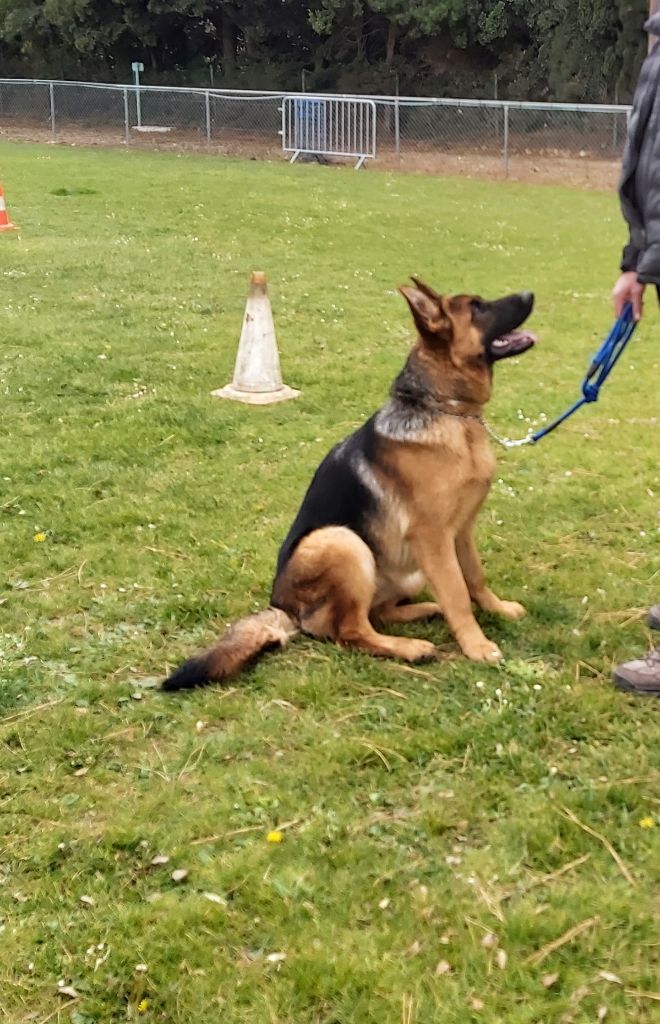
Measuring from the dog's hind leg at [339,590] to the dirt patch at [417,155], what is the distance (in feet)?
75.6

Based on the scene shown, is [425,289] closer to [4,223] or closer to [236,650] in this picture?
[236,650]

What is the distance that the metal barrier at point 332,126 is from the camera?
28.5m

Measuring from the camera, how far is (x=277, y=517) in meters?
5.66

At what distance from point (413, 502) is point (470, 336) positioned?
0.75 metres

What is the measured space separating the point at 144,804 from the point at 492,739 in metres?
1.27

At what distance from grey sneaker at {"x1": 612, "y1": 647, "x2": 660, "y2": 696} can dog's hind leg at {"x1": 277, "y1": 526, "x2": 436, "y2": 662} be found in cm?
78

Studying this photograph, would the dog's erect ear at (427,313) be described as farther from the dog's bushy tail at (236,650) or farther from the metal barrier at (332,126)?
the metal barrier at (332,126)

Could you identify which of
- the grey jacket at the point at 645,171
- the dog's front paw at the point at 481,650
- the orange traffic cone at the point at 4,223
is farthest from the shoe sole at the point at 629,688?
the orange traffic cone at the point at 4,223

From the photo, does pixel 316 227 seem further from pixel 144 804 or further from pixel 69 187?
pixel 144 804

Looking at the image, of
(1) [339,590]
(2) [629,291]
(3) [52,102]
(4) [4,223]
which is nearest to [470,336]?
(2) [629,291]

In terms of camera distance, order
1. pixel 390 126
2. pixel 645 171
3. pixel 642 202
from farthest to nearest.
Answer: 1. pixel 390 126
2. pixel 642 202
3. pixel 645 171

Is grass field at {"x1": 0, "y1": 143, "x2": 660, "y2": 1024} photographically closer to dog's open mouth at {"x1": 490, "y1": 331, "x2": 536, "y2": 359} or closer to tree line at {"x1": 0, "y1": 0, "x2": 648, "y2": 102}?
dog's open mouth at {"x1": 490, "y1": 331, "x2": 536, "y2": 359}

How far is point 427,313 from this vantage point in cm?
405

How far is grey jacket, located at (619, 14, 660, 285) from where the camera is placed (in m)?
3.38
